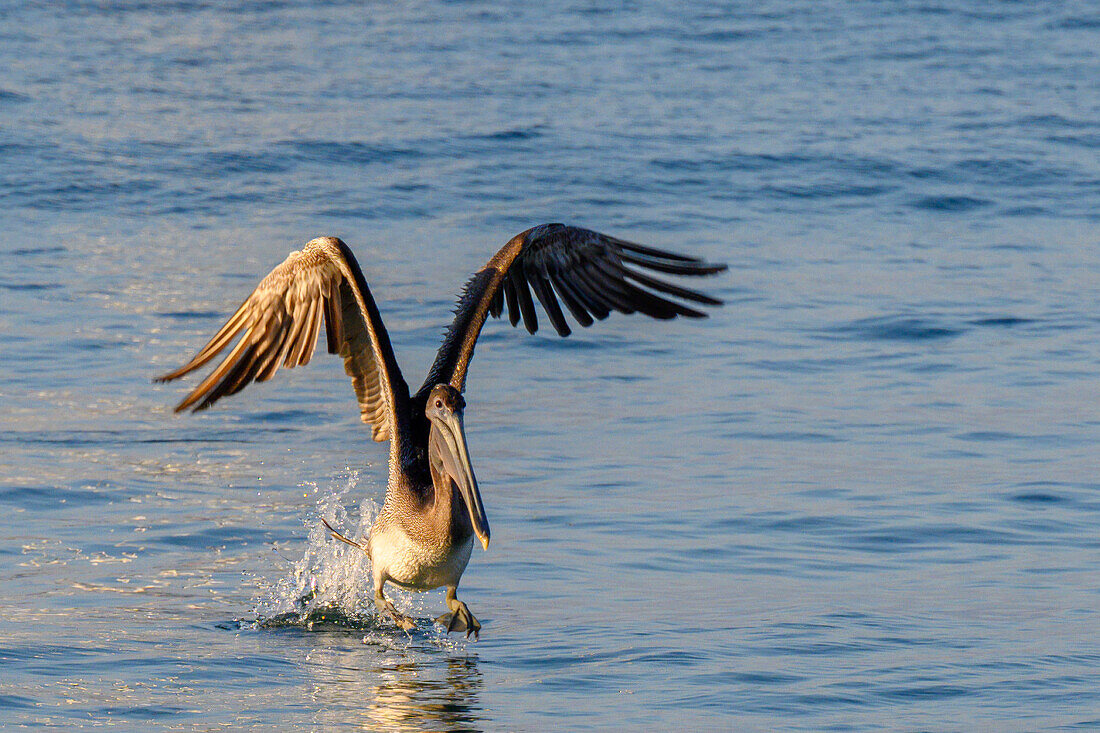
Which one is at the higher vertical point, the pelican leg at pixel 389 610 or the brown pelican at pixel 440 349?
the brown pelican at pixel 440 349

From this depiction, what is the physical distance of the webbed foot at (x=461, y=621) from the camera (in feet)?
20.6

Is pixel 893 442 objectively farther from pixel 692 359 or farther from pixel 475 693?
pixel 475 693

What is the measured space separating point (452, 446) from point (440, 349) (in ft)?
2.18

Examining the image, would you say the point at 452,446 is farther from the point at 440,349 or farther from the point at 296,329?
the point at 296,329

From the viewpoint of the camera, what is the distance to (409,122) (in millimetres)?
17031

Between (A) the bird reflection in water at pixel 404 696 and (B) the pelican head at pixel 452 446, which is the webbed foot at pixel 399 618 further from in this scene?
(B) the pelican head at pixel 452 446

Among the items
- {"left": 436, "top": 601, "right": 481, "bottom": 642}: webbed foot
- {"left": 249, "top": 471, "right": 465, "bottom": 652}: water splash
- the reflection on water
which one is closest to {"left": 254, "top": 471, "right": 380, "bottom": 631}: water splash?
{"left": 249, "top": 471, "right": 465, "bottom": 652}: water splash

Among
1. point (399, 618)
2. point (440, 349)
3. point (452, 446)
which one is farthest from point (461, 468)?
point (399, 618)

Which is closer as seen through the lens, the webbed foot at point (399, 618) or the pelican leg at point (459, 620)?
the pelican leg at point (459, 620)

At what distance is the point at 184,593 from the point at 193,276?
222 inches

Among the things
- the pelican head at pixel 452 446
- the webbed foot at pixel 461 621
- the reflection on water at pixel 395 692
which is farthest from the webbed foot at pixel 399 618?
the pelican head at pixel 452 446

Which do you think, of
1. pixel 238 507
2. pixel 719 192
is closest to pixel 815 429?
pixel 238 507

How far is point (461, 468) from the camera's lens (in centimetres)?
603

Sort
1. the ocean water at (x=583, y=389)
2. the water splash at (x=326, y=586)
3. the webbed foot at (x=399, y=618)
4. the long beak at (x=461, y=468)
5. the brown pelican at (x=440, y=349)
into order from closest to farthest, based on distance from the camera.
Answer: the long beak at (x=461, y=468) < the ocean water at (x=583, y=389) < the brown pelican at (x=440, y=349) < the webbed foot at (x=399, y=618) < the water splash at (x=326, y=586)
